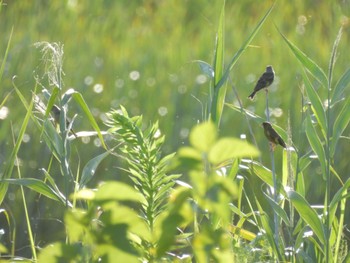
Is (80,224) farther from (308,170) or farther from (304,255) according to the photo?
(308,170)

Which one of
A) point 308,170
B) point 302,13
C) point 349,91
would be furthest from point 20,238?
point 302,13

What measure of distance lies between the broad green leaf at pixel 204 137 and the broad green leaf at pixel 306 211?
31.4 inches

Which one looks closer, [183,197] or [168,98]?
[183,197]

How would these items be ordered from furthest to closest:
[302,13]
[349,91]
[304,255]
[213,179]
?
[302,13] → [349,91] → [304,255] → [213,179]

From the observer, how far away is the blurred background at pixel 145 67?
110 inches

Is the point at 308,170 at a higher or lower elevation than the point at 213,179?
lower

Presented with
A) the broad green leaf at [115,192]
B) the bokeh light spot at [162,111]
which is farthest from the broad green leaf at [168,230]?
the bokeh light spot at [162,111]

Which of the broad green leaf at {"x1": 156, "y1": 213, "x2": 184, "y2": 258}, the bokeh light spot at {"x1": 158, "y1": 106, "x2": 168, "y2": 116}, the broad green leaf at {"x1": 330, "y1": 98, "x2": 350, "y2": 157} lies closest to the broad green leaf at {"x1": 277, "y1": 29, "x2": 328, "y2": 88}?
the broad green leaf at {"x1": 330, "y1": 98, "x2": 350, "y2": 157}

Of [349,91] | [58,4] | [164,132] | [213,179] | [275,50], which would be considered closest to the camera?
[213,179]

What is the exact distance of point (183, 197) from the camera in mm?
572

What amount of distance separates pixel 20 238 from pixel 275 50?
122 cm

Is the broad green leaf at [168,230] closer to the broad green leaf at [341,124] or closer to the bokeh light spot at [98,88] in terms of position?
the broad green leaf at [341,124]

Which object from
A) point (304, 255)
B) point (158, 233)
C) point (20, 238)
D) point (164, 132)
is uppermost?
point (158, 233)

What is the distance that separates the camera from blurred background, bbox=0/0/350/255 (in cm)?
279
